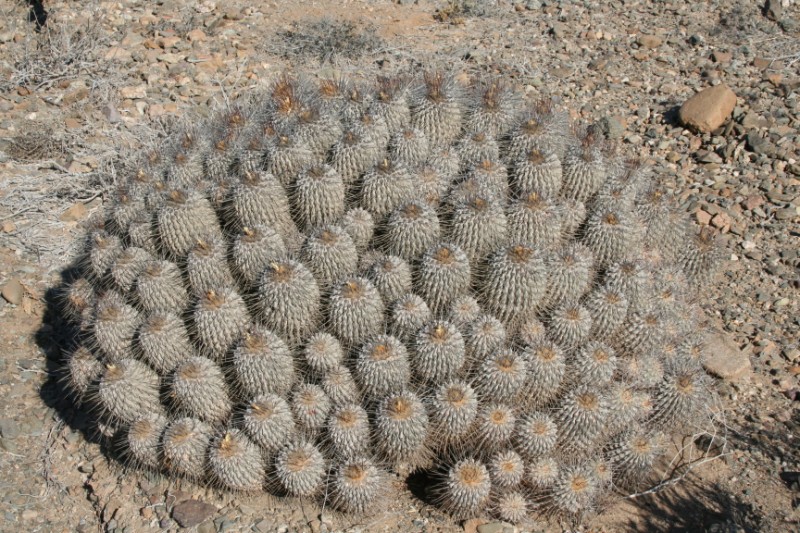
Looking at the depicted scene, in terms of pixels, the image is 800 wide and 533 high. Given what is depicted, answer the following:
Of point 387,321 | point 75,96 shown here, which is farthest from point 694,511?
point 75,96

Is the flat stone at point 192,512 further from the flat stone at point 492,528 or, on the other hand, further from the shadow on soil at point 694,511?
the shadow on soil at point 694,511

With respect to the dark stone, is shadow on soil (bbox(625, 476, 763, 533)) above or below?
below

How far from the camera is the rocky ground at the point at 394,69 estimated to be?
14.5ft

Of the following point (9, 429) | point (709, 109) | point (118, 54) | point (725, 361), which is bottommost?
point (9, 429)

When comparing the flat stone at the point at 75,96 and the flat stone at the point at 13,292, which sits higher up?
the flat stone at the point at 75,96

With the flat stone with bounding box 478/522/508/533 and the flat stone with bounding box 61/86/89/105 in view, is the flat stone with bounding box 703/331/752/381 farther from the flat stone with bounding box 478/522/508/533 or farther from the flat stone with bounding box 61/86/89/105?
the flat stone with bounding box 61/86/89/105

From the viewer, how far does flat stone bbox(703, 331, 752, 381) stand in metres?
5.09

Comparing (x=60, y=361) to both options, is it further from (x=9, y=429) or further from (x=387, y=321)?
(x=387, y=321)

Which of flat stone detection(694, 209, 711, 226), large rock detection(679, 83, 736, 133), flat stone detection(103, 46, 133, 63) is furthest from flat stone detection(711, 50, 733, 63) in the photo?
flat stone detection(103, 46, 133, 63)

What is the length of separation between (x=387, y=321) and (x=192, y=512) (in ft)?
4.98

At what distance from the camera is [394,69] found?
7.59 m

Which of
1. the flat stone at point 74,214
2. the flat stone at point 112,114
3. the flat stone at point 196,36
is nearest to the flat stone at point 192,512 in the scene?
the flat stone at point 74,214

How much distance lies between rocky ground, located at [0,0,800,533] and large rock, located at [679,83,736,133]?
0.06 meters

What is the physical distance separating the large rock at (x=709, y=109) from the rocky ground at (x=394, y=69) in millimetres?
64
